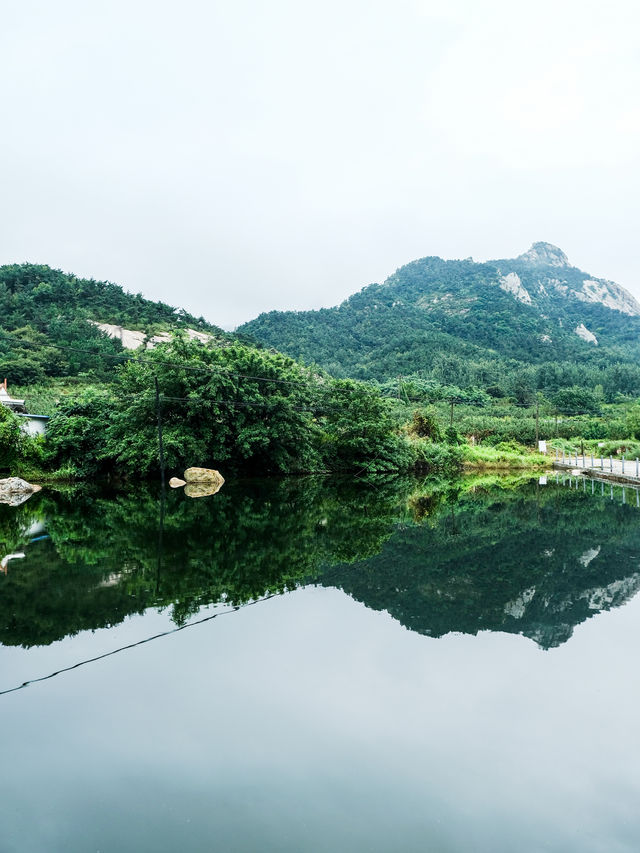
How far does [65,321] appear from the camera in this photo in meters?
47.3

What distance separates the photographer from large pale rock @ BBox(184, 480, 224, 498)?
1819 cm

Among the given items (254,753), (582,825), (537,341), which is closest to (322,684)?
(254,753)

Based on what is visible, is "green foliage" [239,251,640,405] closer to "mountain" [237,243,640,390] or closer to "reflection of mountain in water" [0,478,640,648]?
"mountain" [237,243,640,390]

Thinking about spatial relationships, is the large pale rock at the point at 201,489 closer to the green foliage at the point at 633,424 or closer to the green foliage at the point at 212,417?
the green foliage at the point at 212,417

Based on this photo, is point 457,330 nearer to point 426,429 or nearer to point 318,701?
point 426,429

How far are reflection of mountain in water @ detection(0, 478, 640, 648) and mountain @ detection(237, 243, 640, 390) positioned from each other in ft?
158

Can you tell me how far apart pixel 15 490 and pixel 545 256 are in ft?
481

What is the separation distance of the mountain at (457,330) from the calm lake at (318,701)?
53633 millimetres

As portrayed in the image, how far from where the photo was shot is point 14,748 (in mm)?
3223

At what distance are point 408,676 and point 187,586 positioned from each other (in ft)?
10.7

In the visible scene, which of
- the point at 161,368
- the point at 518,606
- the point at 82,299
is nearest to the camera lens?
the point at 518,606

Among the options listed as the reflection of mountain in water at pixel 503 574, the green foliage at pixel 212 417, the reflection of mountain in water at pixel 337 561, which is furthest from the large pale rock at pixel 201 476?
the reflection of mountain in water at pixel 503 574

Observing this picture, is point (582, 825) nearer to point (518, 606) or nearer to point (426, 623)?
point (426, 623)

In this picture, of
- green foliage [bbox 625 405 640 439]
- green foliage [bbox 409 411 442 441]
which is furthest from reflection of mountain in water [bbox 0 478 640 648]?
green foliage [bbox 625 405 640 439]
